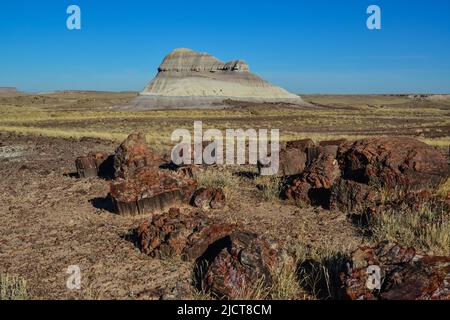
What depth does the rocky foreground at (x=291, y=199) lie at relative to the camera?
436 cm

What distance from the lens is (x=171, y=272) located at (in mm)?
5414

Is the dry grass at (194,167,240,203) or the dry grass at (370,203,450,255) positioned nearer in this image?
the dry grass at (370,203,450,255)

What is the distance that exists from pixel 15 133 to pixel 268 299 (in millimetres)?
25534

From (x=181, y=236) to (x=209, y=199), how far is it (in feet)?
8.26

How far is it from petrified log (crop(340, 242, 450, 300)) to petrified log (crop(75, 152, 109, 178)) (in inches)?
338

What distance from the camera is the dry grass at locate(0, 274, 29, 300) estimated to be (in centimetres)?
458

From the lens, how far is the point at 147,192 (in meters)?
8.05

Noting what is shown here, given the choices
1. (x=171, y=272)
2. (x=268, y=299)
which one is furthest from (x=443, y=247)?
(x=171, y=272)

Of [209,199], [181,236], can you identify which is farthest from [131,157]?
[181,236]

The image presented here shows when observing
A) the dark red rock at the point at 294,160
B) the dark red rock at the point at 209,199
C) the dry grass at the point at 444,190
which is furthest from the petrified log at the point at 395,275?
the dark red rock at the point at 294,160

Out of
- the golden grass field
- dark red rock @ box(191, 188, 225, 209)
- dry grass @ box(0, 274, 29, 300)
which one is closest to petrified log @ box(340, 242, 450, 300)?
dry grass @ box(0, 274, 29, 300)

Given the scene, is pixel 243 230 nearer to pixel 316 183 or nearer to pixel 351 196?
pixel 351 196

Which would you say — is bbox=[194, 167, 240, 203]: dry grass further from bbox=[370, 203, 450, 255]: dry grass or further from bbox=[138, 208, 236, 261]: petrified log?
bbox=[370, 203, 450, 255]: dry grass
